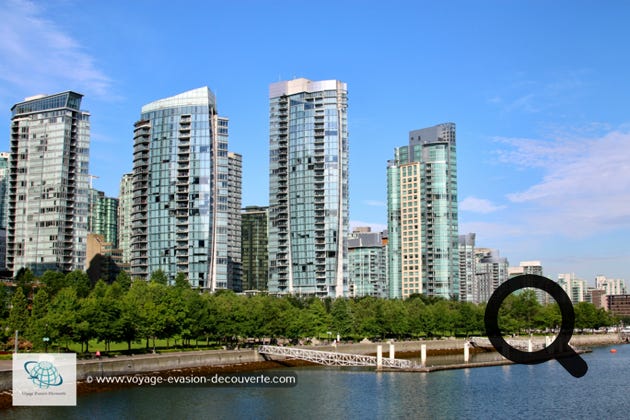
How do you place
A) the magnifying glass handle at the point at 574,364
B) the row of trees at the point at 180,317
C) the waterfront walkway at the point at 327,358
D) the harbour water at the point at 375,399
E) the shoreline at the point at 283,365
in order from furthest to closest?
the magnifying glass handle at the point at 574,364 → the waterfront walkway at the point at 327,358 → the row of trees at the point at 180,317 → the shoreline at the point at 283,365 → the harbour water at the point at 375,399

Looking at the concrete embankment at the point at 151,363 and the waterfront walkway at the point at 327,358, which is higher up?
the concrete embankment at the point at 151,363

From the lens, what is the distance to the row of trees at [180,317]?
104188 mm

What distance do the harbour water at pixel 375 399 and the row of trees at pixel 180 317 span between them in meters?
17.1

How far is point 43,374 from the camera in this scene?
276ft

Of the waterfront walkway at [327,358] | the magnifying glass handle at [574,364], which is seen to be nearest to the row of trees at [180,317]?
the waterfront walkway at [327,358]

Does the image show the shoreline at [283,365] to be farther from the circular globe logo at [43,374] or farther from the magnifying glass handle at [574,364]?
the magnifying glass handle at [574,364]

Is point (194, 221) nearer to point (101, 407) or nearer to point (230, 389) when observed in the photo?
point (230, 389)

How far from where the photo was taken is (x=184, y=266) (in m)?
200

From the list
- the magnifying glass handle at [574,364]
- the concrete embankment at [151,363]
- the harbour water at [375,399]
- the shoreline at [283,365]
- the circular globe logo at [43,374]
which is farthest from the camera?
the magnifying glass handle at [574,364]

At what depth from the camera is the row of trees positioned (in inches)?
4102

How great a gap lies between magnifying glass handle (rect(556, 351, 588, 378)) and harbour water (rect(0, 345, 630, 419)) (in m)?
5.52

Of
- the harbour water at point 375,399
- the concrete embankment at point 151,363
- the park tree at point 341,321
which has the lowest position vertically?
the harbour water at point 375,399

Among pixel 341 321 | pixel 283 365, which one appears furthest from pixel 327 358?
pixel 341 321

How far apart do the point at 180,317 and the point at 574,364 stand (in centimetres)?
7470
